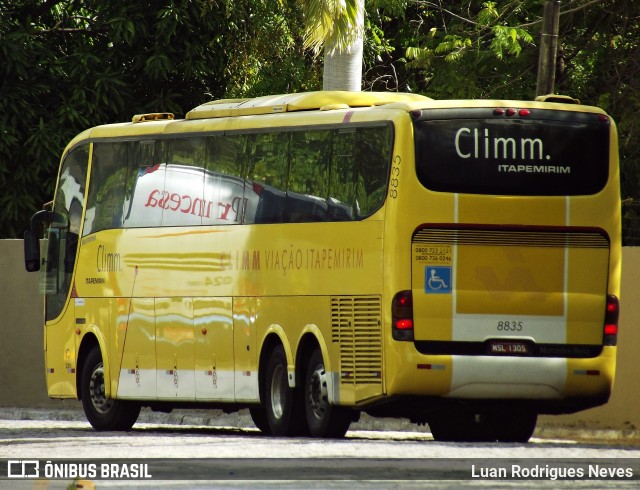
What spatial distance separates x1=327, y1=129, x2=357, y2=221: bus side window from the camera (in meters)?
16.6

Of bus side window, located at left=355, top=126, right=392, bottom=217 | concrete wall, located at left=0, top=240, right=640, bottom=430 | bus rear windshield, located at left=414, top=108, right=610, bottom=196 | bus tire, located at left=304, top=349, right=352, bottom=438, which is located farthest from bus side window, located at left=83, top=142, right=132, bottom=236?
bus rear windshield, located at left=414, top=108, right=610, bottom=196

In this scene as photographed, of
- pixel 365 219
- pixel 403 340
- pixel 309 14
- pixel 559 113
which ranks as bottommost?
pixel 403 340

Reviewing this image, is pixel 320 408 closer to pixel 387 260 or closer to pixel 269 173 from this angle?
pixel 387 260

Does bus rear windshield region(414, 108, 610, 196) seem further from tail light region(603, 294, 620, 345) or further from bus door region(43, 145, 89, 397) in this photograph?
bus door region(43, 145, 89, 397)

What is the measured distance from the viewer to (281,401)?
1784 cm

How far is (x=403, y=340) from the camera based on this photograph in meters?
15.8

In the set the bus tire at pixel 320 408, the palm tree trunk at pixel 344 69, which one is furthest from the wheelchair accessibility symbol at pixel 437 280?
the palm tree trunk at pixel 344 69

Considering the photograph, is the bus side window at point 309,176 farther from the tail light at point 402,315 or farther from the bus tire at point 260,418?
the bus tire at point 260,418

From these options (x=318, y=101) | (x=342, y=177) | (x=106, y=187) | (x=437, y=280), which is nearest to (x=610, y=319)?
(x=437, y=280)

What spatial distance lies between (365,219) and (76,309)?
6.03 m

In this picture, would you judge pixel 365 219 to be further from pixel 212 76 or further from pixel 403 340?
pixel 212 76

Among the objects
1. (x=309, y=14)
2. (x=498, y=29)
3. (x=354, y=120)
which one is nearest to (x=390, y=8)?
(x=498, y=29)

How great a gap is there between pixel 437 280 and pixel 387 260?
49cm

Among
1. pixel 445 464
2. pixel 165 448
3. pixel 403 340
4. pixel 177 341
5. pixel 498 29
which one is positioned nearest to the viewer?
pixel 445 464
